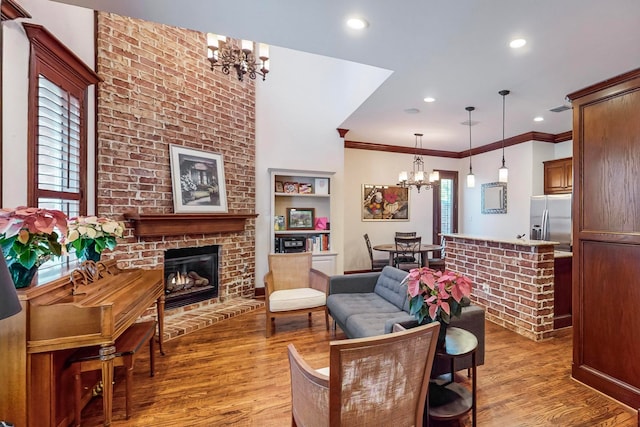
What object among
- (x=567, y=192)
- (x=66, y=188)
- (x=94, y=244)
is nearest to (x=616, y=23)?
(x=567, y=192)

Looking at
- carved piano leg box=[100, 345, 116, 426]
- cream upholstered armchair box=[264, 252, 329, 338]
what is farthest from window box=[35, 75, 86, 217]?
cream upholstered armchair box=[264, 252, 329, 338]

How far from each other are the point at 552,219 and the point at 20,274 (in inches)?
261

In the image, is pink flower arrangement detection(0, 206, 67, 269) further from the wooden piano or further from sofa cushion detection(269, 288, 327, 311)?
sofa cushion detection(269, 288, 327, 311)

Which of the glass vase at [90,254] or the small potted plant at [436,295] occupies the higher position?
the glass vase at [90,254]

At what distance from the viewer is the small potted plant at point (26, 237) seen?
1.48 metres

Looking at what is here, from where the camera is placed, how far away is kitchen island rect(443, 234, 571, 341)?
126 inches

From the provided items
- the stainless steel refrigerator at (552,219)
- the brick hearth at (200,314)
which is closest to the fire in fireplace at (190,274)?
the brick hearth at (200,314)

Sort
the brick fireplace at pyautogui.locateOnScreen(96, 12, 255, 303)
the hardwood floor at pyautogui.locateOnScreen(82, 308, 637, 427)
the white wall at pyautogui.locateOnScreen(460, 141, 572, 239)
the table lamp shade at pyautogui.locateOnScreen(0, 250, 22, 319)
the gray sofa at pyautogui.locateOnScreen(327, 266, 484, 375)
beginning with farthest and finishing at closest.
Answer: the white wall at pyautogui.locateOnScreen(460, 141, 572, 239) → the brick fireplace at pyautogui.locateOnScreen(96, 12, 255, 303) → the gray sofa at pyautogui.locateOnScreen(327, 266, 484, 375) → the hardwood floor at pyautogui.locateOnScreen(82, 308, 637, 427) → the table lamp shade at pyautogui.locateOnScreen(0, 250, 22, 319)

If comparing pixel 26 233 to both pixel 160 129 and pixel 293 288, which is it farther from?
pixel 293 288

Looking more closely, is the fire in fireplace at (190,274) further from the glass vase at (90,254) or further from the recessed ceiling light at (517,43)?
the recessed ceiling light at (517,43)

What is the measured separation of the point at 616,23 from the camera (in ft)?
7.31

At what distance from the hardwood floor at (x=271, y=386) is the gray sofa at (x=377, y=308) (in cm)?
36

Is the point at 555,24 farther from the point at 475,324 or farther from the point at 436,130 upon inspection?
the point at 436,130

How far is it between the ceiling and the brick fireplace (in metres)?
1.33
